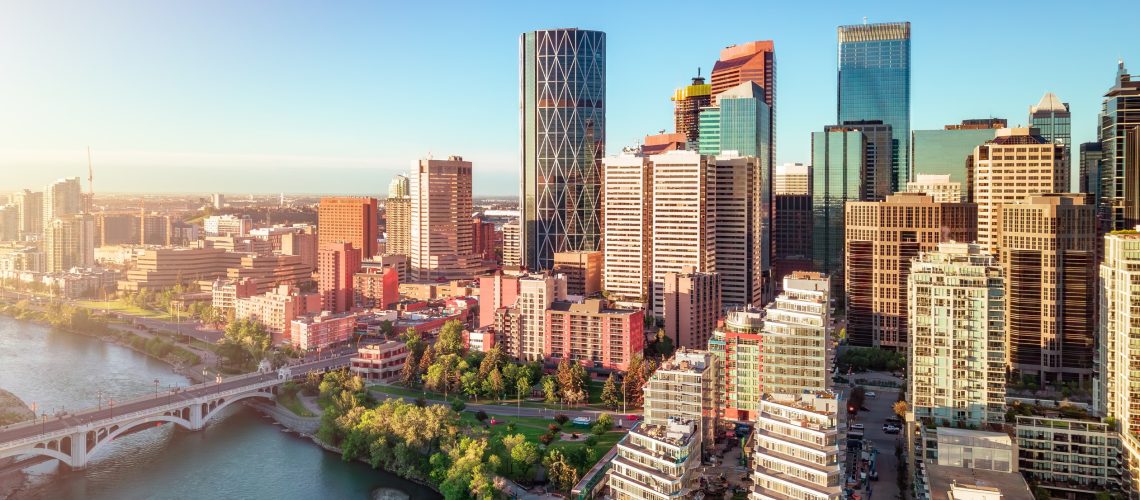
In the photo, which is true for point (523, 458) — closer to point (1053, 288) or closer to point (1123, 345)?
point (1123, 345)

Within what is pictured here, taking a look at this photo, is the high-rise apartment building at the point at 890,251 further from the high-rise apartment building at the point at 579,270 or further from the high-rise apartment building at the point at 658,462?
the high-rise apartment building at the point at 658,462

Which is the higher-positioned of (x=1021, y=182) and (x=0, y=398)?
(x=1021, y=182)

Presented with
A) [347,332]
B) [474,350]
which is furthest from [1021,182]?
[347,332]

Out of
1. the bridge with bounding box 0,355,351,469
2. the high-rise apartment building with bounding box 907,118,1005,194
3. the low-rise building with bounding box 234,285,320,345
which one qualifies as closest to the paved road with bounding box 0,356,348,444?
the bridge with bounding box 0,355,351,469

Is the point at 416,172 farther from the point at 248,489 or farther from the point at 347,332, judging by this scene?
the point at 248,489

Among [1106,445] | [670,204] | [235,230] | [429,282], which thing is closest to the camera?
[1106,445]

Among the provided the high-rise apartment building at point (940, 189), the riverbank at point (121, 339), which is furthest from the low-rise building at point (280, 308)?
the high-rise apartment building at point (940, 189)
